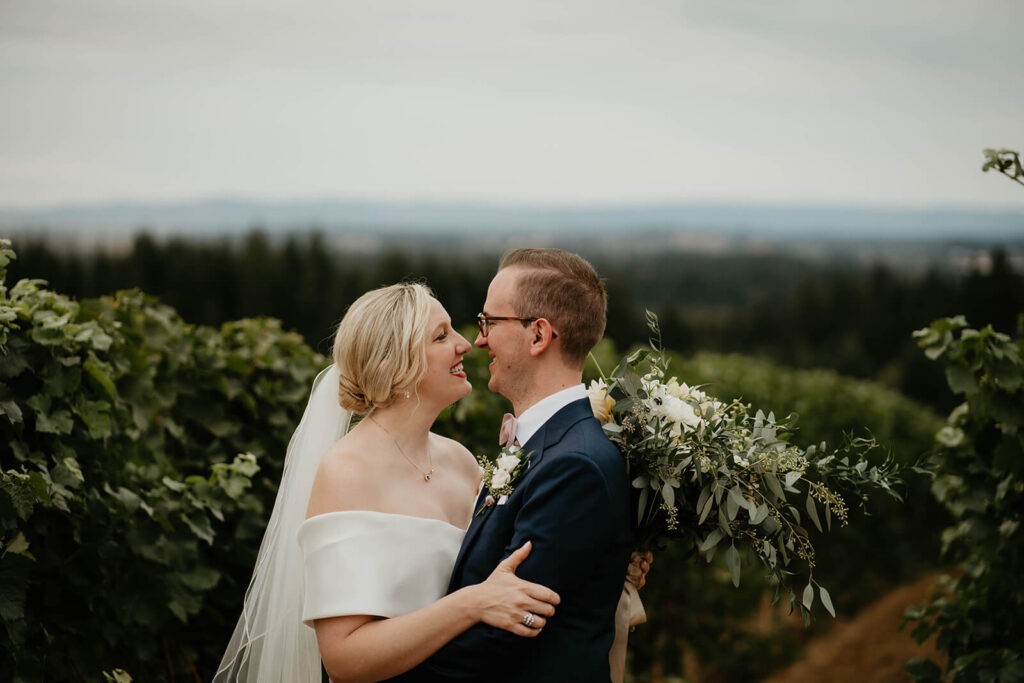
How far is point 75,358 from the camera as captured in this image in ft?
10.4

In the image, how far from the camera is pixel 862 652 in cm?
780

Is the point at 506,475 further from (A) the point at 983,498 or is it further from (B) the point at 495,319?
(A) the point at 983,498

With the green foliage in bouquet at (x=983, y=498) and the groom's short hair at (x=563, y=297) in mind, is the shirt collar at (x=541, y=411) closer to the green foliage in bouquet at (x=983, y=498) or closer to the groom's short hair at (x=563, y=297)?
the groom's short hair at (x=563, y=297)

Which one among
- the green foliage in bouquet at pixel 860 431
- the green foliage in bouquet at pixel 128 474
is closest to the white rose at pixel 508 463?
the green foliage in bouquet at pixel 128 474

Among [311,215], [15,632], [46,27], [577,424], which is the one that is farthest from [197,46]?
[577,424]

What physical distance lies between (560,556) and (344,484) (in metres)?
0.78

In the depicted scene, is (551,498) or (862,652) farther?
(862,652)

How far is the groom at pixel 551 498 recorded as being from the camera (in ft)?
7.63

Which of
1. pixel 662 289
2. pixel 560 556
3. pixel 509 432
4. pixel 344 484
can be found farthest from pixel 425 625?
pixel 662 289

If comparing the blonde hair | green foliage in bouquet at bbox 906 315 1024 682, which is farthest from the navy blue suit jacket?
green foliage in bouquet at bbox 906 315 1024 682

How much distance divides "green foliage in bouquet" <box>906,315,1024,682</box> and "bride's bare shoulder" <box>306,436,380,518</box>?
274 cm

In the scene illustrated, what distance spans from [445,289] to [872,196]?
529 cm

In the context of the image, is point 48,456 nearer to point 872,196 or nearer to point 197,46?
point 197,46

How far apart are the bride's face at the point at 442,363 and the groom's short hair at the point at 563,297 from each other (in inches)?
12.7
